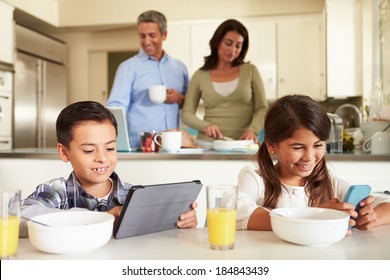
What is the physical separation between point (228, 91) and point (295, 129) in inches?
51.4

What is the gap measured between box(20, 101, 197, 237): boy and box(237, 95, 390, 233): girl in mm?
390

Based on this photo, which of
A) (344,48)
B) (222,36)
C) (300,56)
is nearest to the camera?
(222,36)

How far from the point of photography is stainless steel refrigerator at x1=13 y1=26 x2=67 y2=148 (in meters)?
4.68

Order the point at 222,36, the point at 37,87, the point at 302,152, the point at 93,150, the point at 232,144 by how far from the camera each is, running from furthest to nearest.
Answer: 1. the point at 37,87
2. the point at 222,36
3. the point at 232,144
4. the point at 302,152
5. the point at 93,150

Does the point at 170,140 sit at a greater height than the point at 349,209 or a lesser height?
greater

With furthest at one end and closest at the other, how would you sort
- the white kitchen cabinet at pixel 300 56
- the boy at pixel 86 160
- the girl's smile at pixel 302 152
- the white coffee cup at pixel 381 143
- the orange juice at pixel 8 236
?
1. the white kitchen cabinet at pixel 300 56
2. the white coffee cup at pixel 381 143
3. the girl's smile at pixel 302 152
4. the boy at pixel 86 160
5. the orange juice at pixel 8 236

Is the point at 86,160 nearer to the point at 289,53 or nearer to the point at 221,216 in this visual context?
the point at 221,216

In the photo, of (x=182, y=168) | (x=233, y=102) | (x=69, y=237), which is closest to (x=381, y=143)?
(x=233, y=102)

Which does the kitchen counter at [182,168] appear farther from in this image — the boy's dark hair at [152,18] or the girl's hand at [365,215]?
the girl's hand at [365,215]

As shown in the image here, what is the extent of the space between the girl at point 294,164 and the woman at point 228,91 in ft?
3.61

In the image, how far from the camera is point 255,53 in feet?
15.4

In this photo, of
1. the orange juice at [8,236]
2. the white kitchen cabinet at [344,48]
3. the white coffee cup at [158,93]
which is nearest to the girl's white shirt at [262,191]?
the orange juice at [8,236]

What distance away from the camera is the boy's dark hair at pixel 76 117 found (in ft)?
4.18

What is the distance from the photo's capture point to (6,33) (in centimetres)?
440
